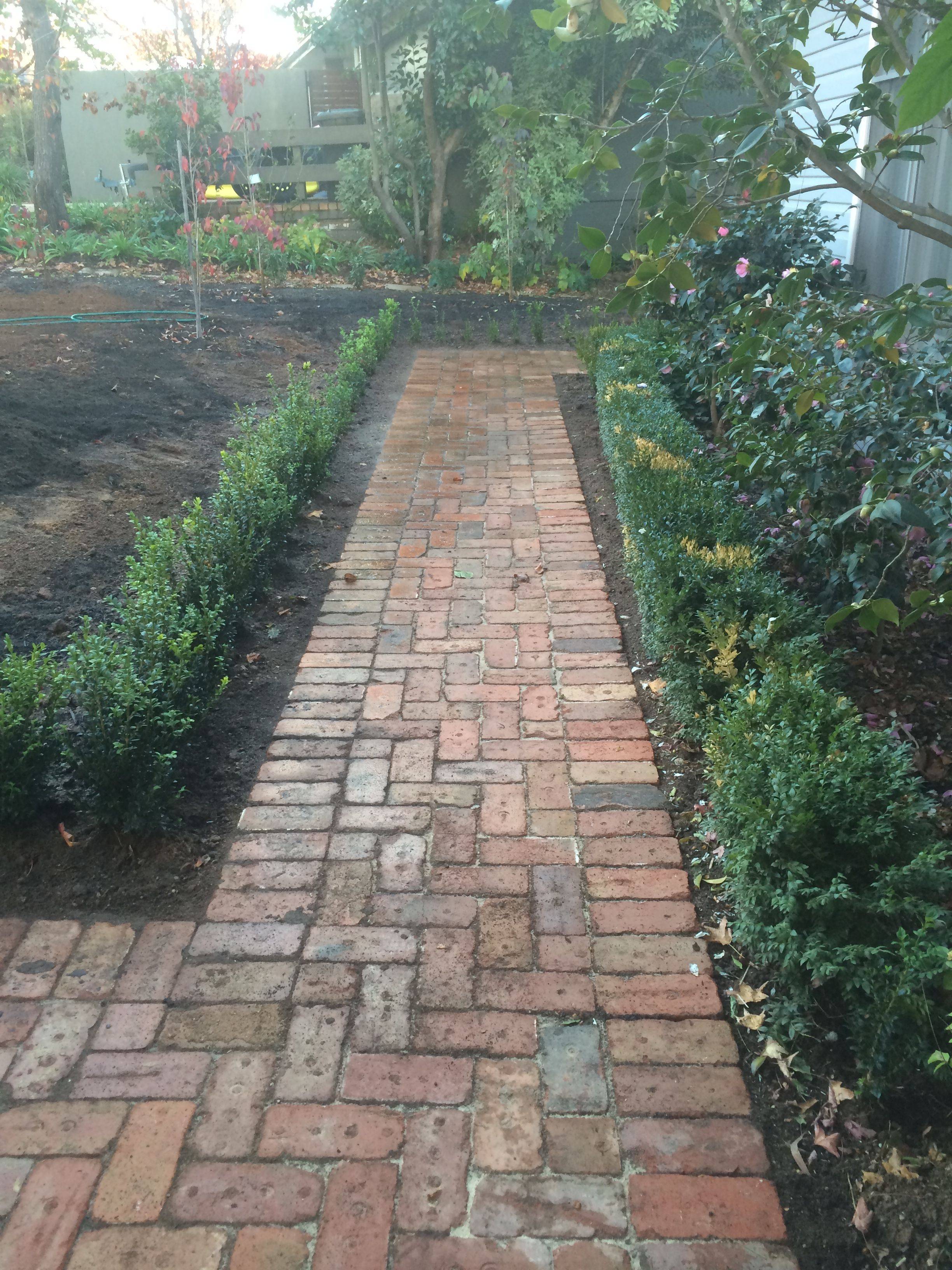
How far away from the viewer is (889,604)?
1.56 metres

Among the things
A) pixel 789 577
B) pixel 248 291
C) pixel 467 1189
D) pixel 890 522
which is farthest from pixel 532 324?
pixel 467 1189

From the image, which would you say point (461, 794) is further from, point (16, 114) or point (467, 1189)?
point (16, 114)

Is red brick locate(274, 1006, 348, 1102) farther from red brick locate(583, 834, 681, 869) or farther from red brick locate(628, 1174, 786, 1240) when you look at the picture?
red brick locate(583, 834, 681, 869)

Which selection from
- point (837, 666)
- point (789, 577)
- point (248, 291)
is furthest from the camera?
point (248, 291)

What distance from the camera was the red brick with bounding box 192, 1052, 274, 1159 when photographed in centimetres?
176

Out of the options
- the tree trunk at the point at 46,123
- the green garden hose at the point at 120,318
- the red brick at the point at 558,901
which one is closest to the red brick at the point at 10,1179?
the red brick at the point at 558,901

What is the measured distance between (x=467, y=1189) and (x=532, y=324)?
28.5 feet

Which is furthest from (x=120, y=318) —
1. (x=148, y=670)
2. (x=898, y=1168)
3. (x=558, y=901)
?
(x=898, y=1168)

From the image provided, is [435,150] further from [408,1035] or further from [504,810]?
[408,1035]

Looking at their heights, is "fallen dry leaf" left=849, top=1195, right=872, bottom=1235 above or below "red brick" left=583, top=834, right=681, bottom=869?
below

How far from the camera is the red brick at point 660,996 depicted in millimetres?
2043

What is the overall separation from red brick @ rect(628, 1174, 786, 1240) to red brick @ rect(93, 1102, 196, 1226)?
822mm

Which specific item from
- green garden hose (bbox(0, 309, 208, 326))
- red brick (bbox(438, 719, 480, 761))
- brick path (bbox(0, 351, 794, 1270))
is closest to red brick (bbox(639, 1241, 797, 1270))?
brick path (bbox(0, 351, 794, 1270))

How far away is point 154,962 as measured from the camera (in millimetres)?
2176
